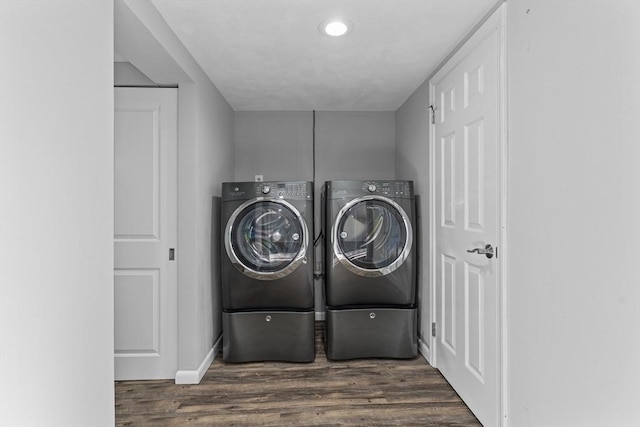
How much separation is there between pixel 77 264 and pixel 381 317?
2198mm

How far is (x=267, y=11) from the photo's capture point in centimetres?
187

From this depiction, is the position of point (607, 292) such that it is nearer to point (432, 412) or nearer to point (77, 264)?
point (432, 412)

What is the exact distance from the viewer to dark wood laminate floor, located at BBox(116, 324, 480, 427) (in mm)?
2115

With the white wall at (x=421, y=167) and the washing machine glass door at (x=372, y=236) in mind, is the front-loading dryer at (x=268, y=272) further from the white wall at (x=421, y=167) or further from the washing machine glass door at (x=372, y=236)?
the white wall at (x=421, y=167)

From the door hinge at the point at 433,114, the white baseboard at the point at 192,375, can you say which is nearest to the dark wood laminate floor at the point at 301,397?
the white baseboard at the point at 192,375

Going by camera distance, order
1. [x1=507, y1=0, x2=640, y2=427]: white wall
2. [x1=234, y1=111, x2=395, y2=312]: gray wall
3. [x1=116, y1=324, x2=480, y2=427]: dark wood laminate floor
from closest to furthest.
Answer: [x1=507, y1=0, x2=640, y2=427]: white wall → [x1=116, y1=324, x2=480, y2=427]: dark wood laminate floor → [x1=234, y1=111, x2=395, y2=312]: gray wall

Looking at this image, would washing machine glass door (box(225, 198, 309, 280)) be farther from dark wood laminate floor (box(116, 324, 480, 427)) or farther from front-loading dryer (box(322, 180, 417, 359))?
dark wood laminate floor (box(116, 324, 480, 427))

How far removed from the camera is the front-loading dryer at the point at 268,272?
112 inches

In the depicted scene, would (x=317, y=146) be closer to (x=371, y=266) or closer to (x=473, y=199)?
(x=371, y=266)

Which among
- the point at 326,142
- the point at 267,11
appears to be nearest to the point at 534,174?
the point at 267,11

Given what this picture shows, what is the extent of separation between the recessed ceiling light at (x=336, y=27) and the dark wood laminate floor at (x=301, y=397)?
216 cm

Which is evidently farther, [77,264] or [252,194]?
[252,194]

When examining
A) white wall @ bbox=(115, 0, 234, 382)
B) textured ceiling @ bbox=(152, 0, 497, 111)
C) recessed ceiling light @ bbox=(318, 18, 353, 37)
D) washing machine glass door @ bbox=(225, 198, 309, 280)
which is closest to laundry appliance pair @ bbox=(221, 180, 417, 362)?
washing machine glass door @ bbox=(225, 198, 309, 280)

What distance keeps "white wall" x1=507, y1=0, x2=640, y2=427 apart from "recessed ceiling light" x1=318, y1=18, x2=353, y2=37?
2.61 feet
